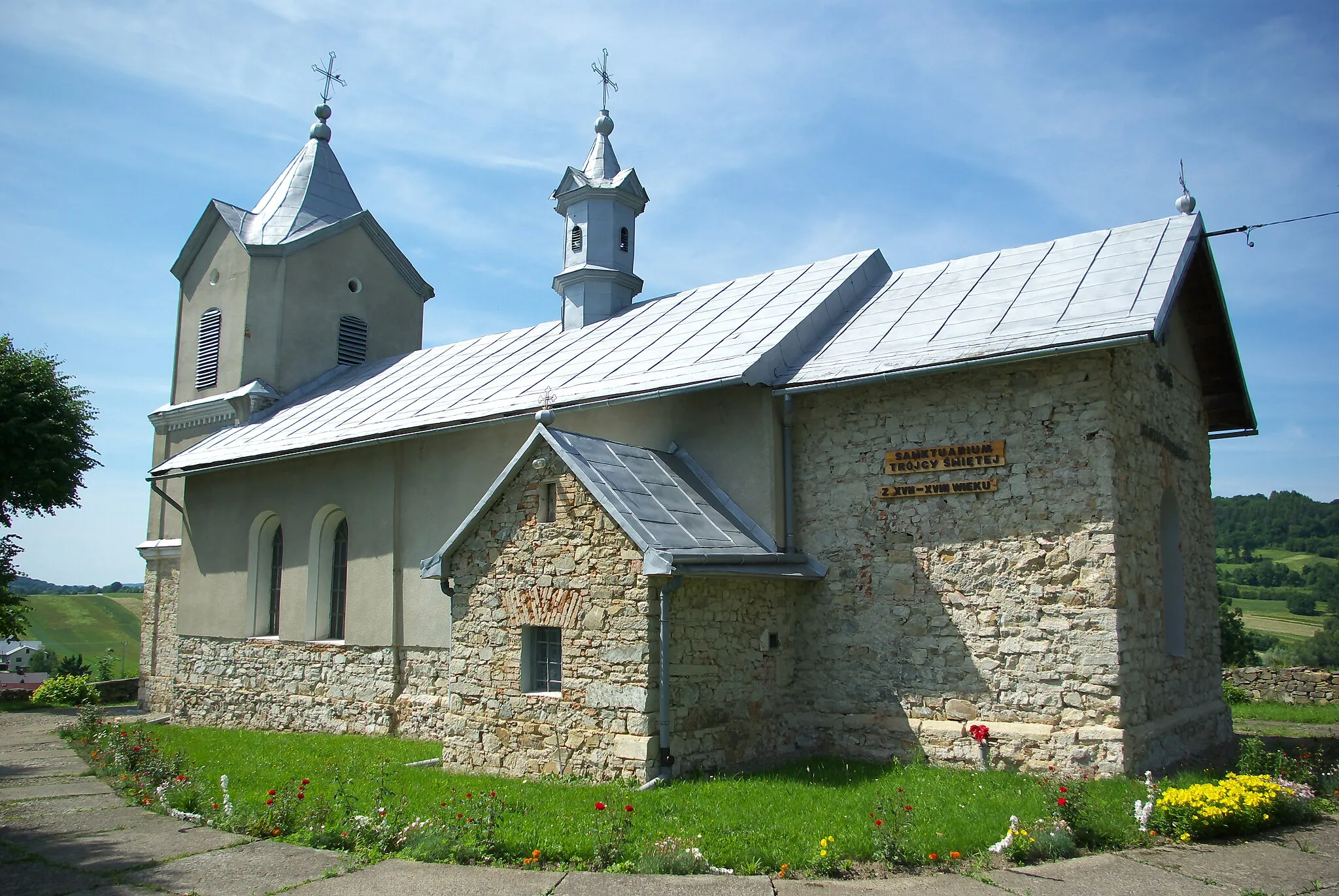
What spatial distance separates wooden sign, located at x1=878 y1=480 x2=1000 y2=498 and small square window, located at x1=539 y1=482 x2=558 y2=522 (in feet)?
13.1

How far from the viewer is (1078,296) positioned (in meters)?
11.1

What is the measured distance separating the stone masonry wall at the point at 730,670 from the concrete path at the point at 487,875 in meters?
3.28

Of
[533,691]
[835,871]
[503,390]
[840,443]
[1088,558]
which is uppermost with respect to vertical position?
[503,390]

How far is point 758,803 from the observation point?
28.2 ft

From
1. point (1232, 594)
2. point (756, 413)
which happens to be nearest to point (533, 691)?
point (756, 413)

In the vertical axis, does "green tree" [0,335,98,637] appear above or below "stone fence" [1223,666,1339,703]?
above

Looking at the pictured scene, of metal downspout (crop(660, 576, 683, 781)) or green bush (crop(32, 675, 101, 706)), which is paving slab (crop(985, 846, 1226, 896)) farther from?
green bush (crop(32, 675, 101, 706))

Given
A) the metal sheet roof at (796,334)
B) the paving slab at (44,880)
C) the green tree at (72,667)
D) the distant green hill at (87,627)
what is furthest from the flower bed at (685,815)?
the distant green hill at (87,627)

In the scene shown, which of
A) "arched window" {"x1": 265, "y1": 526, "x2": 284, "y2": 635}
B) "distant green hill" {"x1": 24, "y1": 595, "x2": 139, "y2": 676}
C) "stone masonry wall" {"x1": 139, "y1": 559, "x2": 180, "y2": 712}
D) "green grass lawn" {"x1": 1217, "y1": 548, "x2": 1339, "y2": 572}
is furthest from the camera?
"green grass lawn" {"x1": 1217, "y1": 548, "x2": 1339, "y2": 572}

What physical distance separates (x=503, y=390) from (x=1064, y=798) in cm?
1042

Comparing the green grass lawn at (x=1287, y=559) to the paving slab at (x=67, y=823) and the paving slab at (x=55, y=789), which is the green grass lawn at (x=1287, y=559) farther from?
the paving slab at (x=67, y=823)

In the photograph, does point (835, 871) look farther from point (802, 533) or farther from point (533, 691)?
point (802, 533)

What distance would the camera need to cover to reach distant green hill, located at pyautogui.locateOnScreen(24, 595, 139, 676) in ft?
176

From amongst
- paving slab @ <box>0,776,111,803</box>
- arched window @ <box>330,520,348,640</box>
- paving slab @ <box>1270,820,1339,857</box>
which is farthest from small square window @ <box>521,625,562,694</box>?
arched window @ <box>330,520,348,640</box>
